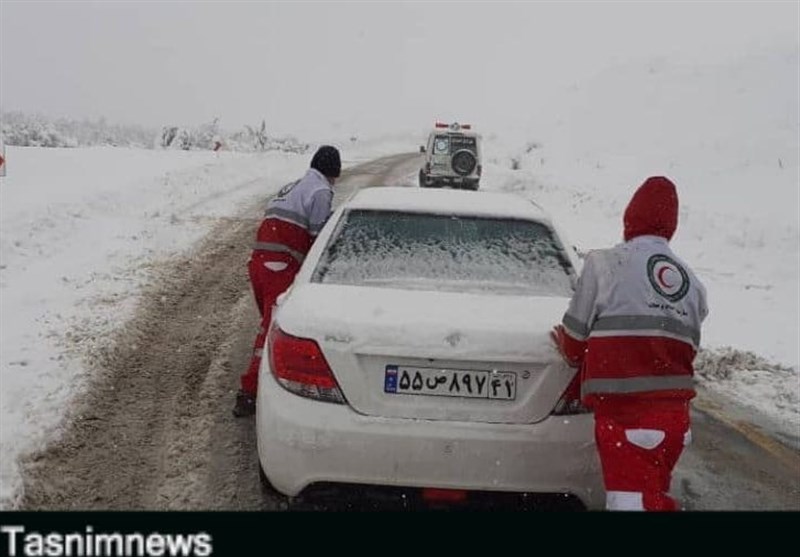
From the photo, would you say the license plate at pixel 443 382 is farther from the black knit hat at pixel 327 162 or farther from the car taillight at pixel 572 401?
the black knit hat at pixel 327 162

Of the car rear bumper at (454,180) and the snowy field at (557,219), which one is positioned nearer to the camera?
the snowy field at (557,219)

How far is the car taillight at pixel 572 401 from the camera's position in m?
3.00

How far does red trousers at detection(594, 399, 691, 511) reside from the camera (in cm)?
271

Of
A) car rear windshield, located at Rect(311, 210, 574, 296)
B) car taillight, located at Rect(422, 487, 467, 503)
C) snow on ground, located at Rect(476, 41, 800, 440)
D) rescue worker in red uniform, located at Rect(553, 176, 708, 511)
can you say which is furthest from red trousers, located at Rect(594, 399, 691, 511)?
snow on ground, located at Rect(476, 41, 800, 440)

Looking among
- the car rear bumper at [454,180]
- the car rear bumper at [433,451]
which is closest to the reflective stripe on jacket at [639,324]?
the car rear bumper at [433,451]

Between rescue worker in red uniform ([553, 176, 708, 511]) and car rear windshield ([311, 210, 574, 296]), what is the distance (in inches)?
30.6

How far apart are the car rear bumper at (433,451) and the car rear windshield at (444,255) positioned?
31.2 inches

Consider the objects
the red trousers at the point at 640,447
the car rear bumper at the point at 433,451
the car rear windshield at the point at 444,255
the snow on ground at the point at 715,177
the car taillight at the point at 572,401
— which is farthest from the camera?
the snow on ground at the point at 715,177

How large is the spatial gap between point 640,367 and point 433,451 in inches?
33.1

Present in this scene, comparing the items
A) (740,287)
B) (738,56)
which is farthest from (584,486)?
(738,56)

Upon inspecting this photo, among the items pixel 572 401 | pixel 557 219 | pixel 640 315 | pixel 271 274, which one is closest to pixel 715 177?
pixel 557 219

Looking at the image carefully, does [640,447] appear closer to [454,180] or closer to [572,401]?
[572,401]

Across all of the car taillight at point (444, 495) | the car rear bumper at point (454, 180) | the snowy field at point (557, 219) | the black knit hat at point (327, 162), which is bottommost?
the car rear bumper at point (454, 180)

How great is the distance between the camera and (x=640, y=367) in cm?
272
